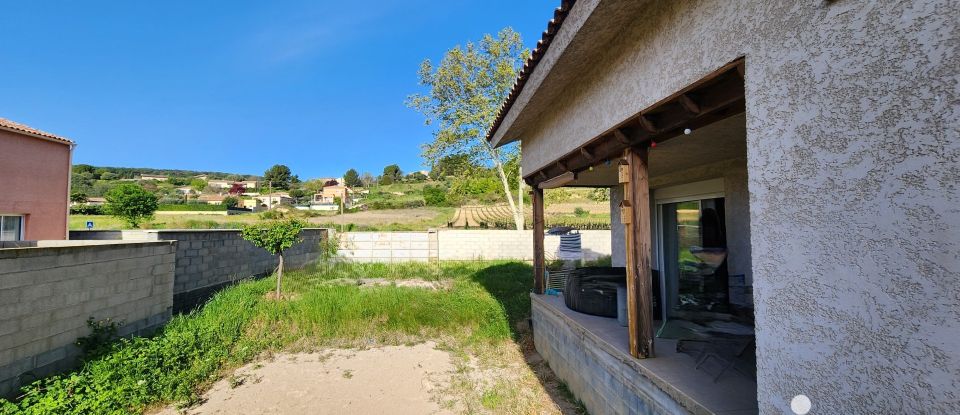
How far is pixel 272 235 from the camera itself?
11031 millimetres

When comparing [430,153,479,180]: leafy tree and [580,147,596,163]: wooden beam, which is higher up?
[430,153,479,180]: leafy tree

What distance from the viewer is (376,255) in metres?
17.6

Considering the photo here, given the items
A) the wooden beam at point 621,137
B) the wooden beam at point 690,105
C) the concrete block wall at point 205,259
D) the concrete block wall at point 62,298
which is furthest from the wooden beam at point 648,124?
the concrete block wall at point 205,259

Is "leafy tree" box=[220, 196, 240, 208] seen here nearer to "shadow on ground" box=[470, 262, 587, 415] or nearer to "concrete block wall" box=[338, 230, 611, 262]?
"concrete block wall" box=[338, 230, 611, 262]

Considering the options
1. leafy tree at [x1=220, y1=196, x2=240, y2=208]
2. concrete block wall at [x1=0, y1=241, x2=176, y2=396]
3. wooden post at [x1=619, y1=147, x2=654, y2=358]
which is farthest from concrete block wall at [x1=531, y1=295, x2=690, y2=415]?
leafy tree at [x1=220, y1=196, x2=240, y2=208]

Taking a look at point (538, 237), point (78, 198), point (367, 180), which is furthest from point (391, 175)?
point (538, 237)

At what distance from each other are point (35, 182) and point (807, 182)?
18296 millimetres

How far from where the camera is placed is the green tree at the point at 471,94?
2004 cm

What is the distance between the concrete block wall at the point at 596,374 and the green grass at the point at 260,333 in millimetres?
1097

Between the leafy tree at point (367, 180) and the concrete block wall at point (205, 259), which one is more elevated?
the leafy tree at point (367, 180)

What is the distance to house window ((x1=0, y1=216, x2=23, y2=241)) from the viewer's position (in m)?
12.1

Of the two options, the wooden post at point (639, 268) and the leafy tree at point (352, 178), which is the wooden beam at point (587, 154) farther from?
the leafy tree at point (352, 178)

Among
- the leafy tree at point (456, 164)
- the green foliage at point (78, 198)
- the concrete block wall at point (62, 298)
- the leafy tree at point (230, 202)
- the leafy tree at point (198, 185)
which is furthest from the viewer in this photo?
the leafy tree at point (198, 185)

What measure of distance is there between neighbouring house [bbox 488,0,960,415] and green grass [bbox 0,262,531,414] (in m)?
2.88
